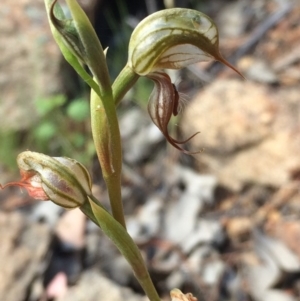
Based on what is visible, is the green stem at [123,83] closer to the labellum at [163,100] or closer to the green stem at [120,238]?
the labellum at [163,100]

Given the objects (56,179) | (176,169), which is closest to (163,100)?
(56,179)

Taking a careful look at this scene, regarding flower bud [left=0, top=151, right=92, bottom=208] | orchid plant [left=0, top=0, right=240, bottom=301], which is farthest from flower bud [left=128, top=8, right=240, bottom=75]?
flower bud [left=0, top=151, right=92, bottom=208]

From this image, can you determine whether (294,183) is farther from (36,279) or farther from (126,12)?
(126,12)

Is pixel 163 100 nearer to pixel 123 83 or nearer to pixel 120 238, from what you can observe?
pixel 123 83

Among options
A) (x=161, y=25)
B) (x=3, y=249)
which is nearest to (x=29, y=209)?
(x=3, y=249)

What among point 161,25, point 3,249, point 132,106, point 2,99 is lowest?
point 132,106
